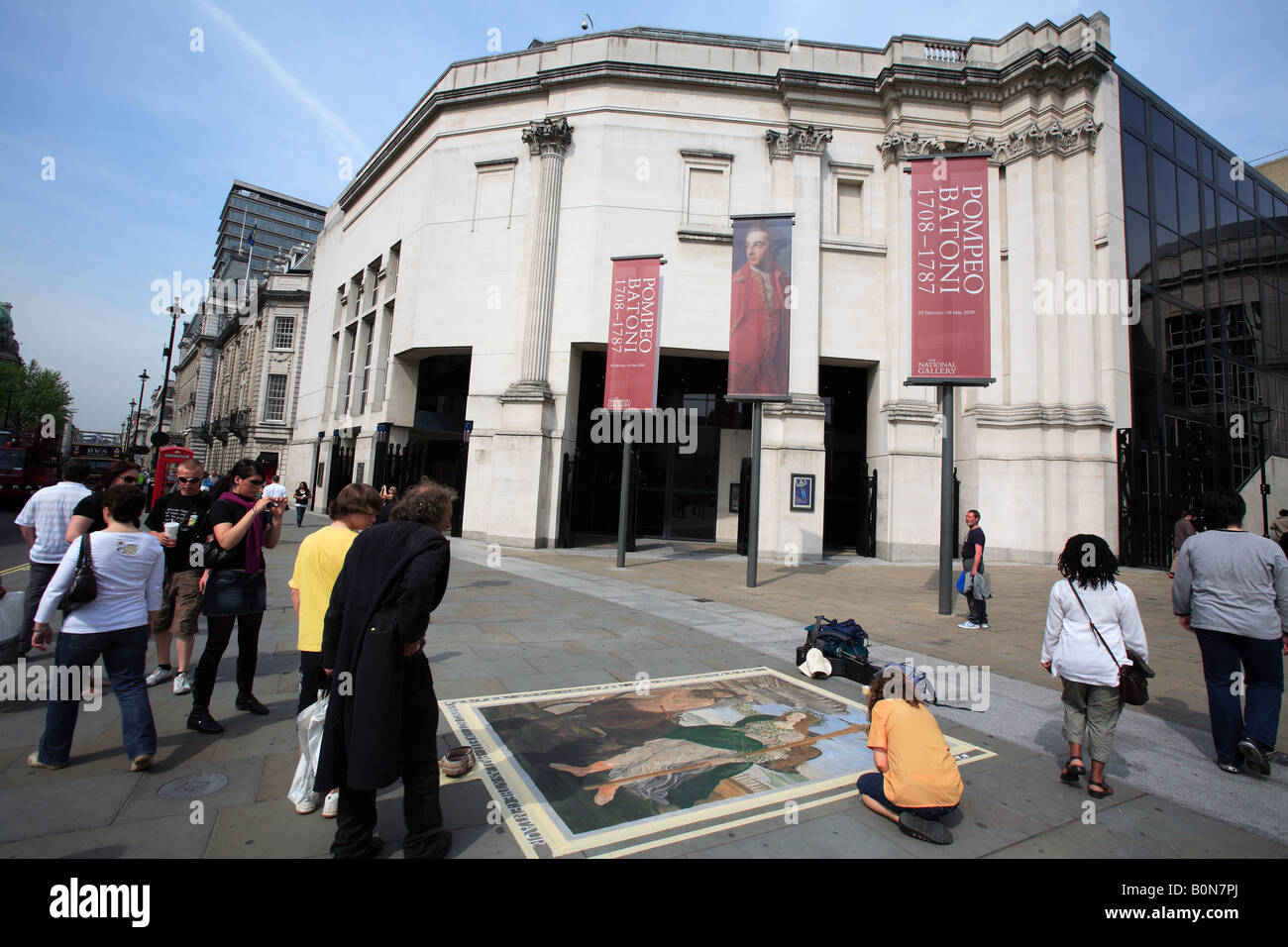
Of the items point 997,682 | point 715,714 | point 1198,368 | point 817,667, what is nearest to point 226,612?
point 715,714

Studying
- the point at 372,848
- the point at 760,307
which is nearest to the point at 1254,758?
the point at 372,848

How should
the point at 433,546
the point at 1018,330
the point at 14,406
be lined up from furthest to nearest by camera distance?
the point at 14,406 → the point at 1018,330 → the point at 433,546

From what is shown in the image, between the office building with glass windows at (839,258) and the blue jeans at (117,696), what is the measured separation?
15415 millimetres

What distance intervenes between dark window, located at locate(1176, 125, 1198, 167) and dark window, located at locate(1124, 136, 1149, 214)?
313 cm

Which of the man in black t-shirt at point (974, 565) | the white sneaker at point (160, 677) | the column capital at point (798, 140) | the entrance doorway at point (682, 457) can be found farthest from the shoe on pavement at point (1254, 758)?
the column capital at point (798, 140)

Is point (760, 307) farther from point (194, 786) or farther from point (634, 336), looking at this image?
point (194, 786)

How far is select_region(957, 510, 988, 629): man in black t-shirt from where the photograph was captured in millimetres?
9180

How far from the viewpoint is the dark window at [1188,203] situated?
22.7 meters

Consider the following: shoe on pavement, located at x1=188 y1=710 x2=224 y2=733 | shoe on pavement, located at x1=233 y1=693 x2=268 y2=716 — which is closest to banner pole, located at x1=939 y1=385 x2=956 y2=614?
shoe on pavement, located at x1=233 y1=693 x2=268 y2=716

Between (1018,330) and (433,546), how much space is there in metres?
22.4

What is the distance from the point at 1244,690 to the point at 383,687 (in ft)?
19.7

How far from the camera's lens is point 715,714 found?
16.1ft

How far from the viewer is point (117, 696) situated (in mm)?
3730
